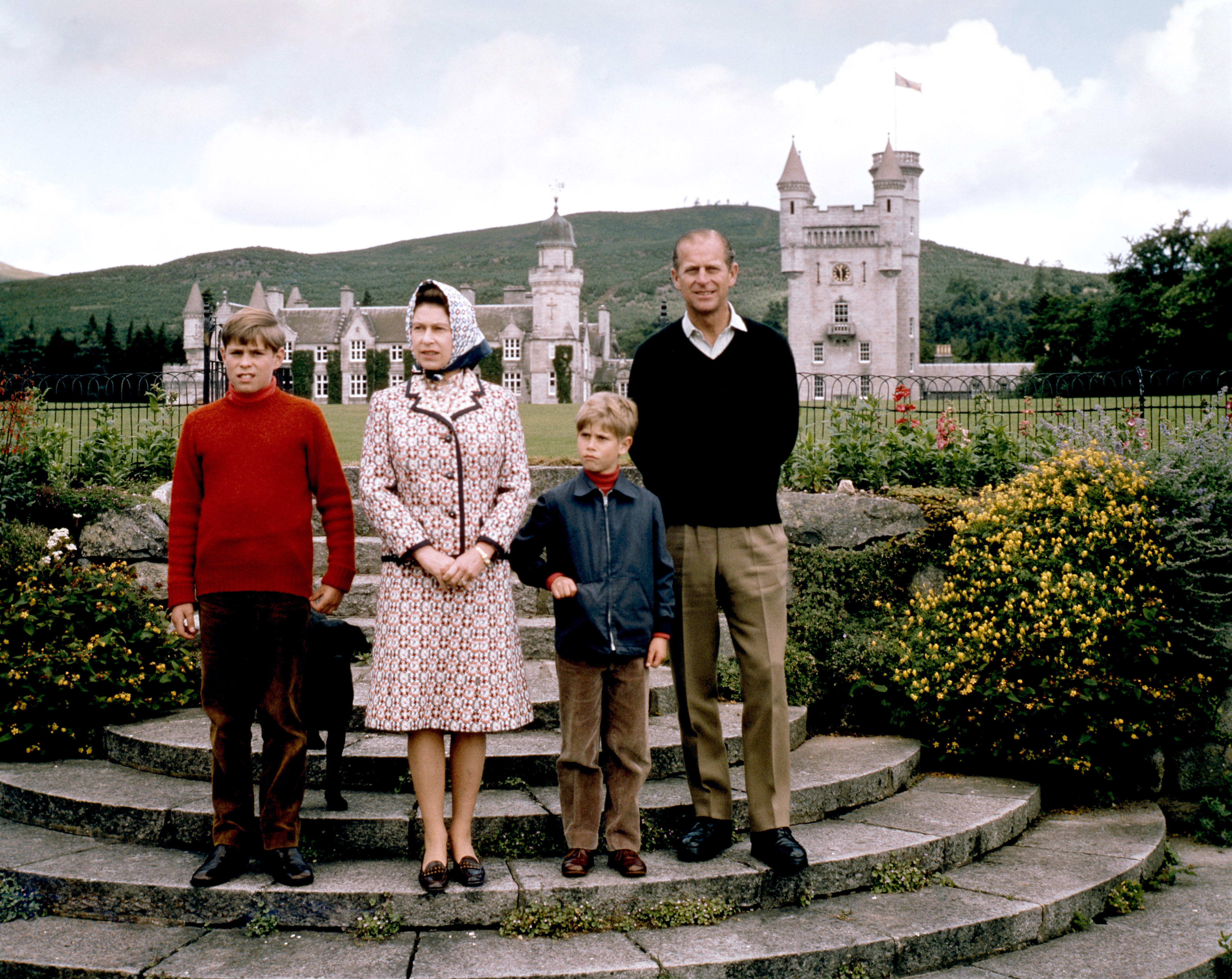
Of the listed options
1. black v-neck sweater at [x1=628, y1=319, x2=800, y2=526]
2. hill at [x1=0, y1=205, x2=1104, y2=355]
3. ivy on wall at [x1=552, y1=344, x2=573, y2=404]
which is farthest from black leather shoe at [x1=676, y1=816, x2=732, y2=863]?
hill at [x1=0, y1=205, x2=1104, y2=355]

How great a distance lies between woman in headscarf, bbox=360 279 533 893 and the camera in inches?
143

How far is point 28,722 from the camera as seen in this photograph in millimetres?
5055

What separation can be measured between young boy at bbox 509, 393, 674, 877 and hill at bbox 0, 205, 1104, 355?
278 ft

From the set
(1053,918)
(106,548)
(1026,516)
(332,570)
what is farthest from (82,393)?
(1053,918)

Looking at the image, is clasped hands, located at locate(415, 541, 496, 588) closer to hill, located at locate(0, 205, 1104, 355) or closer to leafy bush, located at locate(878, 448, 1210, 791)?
leafy bush, located at locate(878, 448, 1210, 791)

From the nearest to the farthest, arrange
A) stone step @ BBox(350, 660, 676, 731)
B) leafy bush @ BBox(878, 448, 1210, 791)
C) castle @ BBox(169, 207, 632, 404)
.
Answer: stone step @ BBox(350, 660, 676, 731)
leafy bush @ BBox(878, 448, 1210, 791)
castle @ BBox(169, 207, 632, 404)

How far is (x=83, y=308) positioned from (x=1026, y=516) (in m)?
127

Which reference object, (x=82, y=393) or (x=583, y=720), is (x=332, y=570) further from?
(x=82, y=393)

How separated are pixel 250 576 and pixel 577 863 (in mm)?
1671

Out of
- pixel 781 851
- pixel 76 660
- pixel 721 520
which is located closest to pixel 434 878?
pixel 781 851

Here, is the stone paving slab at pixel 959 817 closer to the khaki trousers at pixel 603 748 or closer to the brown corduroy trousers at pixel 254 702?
the khaki trousers at pixel 603 748

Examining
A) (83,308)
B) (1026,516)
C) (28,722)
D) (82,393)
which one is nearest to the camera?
(28,722)

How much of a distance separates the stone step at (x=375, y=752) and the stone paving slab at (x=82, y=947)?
92 centimetres

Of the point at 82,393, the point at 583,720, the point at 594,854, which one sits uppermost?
the point at 82,393
